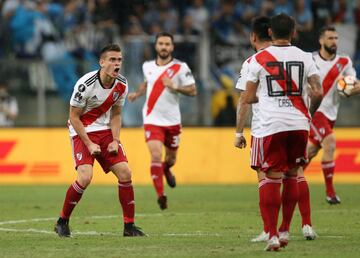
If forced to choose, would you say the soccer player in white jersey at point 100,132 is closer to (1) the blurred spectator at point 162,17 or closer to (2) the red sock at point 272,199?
(2) the red sock at point 272,199

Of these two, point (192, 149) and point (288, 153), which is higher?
point (288, 153)

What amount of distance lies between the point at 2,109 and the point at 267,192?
1347 cm

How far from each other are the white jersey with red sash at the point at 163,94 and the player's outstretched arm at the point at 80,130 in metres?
5.08

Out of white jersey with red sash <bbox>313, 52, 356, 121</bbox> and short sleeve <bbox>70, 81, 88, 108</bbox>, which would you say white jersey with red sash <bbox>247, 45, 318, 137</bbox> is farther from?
white jersey with red sash <bbox>313, 52, 356, 121</bbox>

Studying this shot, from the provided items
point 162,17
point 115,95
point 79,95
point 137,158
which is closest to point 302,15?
point 162,17

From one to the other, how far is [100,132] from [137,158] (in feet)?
30.1

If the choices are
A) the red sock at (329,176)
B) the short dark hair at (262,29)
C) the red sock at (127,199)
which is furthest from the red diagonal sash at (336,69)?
the red sock at (127,199)

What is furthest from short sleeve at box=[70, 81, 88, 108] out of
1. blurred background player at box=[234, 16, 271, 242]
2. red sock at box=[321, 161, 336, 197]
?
red sock at box=[321, 161, 336, 197]

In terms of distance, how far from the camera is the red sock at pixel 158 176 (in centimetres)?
1559

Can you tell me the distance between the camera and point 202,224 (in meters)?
12.9

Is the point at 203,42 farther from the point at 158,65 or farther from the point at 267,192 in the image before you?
the point at 267,192

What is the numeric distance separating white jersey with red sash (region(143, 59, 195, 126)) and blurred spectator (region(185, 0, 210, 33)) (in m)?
6.94

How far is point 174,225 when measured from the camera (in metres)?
12.8

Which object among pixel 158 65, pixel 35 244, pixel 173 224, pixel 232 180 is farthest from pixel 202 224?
pixel 232 180
